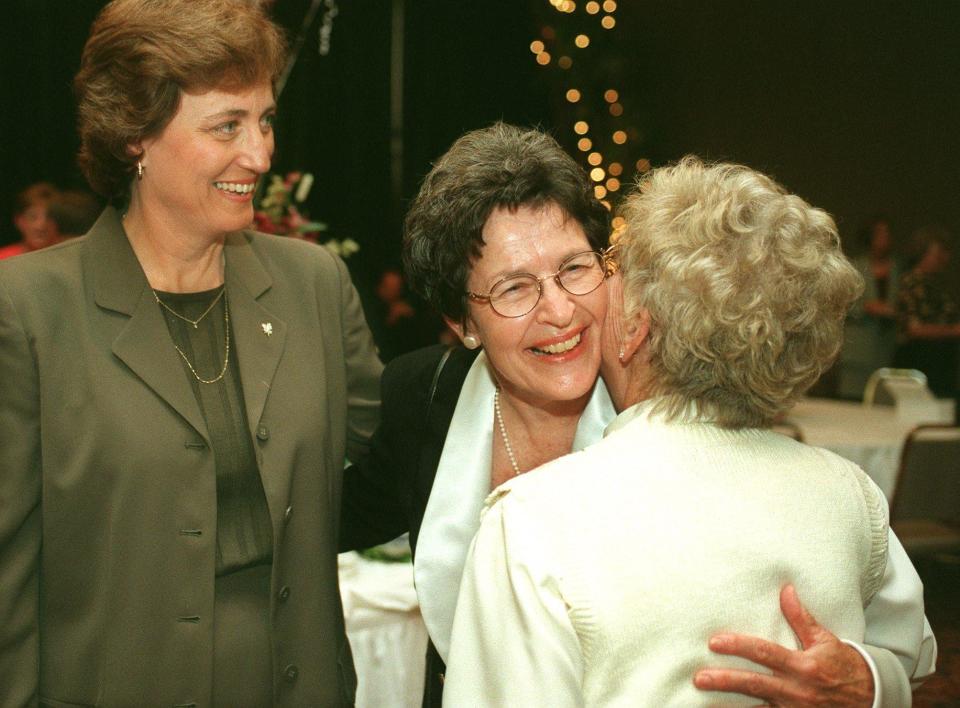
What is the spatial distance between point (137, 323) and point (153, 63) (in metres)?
0.44

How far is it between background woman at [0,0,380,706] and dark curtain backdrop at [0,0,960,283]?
6.14 m

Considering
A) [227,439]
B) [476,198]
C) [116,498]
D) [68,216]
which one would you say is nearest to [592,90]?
[68,216]

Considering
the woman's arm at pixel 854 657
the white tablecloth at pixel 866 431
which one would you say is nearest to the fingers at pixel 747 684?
the woman's arm at pixel 854 657

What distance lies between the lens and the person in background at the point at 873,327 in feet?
25.5

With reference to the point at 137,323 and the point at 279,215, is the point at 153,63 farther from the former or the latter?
the point at 279,215

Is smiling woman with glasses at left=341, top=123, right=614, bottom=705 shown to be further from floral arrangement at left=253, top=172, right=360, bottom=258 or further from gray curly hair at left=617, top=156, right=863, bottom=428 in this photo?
floral arrangement at left=253, top=172, right=360, bottom=258

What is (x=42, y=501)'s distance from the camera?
5.41 ft

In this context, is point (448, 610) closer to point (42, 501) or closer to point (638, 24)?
point (42, 501)

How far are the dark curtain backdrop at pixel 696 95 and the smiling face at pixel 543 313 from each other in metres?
6.35

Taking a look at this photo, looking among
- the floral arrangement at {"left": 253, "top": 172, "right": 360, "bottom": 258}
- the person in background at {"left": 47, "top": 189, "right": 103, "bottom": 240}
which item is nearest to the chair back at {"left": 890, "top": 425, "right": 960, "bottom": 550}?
the floral arrangement at {"left": 253, "top": 172, "right": 360, "bottom": 258}

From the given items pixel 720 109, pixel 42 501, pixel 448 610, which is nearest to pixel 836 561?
pixel 448 610

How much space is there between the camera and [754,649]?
1.27 meters

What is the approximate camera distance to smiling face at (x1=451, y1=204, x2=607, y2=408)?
1766 millimetres

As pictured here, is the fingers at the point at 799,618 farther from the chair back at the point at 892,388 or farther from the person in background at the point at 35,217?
the person in background at the point at 35,217
